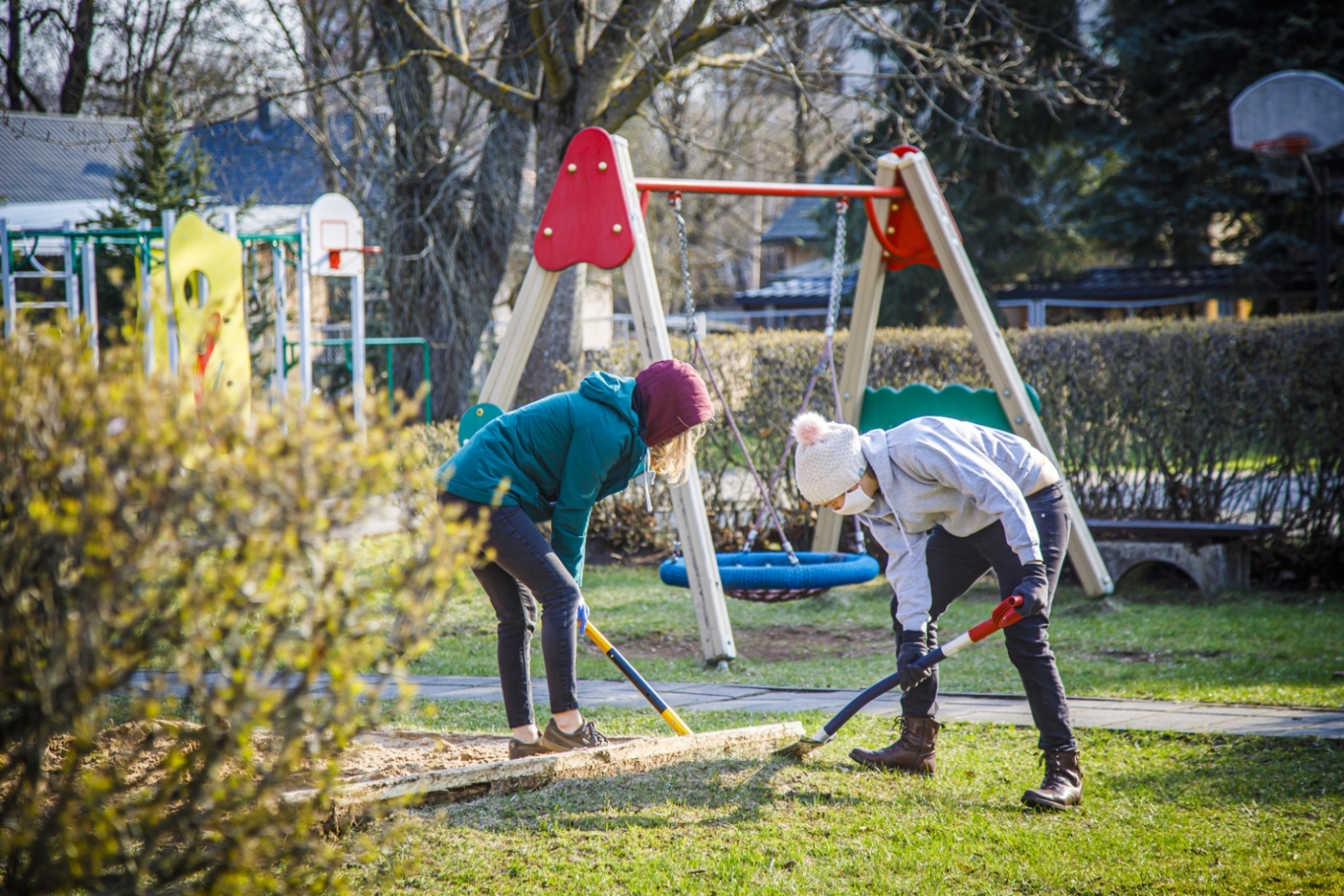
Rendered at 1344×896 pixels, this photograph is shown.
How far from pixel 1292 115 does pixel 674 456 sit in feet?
34.2

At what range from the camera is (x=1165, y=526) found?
25.2 ft

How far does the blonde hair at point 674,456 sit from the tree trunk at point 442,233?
1014cm

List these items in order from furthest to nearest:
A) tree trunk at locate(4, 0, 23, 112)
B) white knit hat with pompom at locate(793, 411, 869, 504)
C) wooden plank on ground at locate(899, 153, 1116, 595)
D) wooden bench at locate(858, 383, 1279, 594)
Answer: tree trunk at locate(4, 0, 23, 112) < wooden bench at locate(858, 383, 1279, 594) < wooden plank on ground at locate(899, 153, 1116, 595) < white knit hat with pompom at locate(793, 411, 869, 504)

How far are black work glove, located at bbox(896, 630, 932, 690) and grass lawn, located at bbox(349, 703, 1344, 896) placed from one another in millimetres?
412

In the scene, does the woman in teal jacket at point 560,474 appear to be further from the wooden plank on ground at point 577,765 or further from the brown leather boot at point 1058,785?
the brown leather boot at point 1058,785

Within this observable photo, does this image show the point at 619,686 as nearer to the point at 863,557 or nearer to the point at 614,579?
the point at 863,557

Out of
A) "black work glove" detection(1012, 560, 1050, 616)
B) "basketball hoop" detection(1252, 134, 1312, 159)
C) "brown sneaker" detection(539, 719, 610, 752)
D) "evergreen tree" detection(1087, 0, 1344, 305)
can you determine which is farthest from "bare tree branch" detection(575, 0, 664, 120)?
"evergreen tree" detection(1087, 0, 1344, 305)

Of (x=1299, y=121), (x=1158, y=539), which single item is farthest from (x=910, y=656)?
(x=1299, y=121)

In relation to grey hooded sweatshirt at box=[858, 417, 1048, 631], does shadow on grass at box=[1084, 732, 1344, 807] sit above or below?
below

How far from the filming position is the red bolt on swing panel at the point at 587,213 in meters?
5.69

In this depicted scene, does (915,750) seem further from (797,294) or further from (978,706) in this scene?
(797,294)

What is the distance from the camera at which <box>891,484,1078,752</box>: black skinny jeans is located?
3.63m

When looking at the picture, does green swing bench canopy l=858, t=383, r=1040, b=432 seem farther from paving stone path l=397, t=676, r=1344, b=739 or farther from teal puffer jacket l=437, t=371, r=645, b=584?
teal puffer jacket l=437, t=371, r=645, b=584

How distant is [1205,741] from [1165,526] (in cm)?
364
